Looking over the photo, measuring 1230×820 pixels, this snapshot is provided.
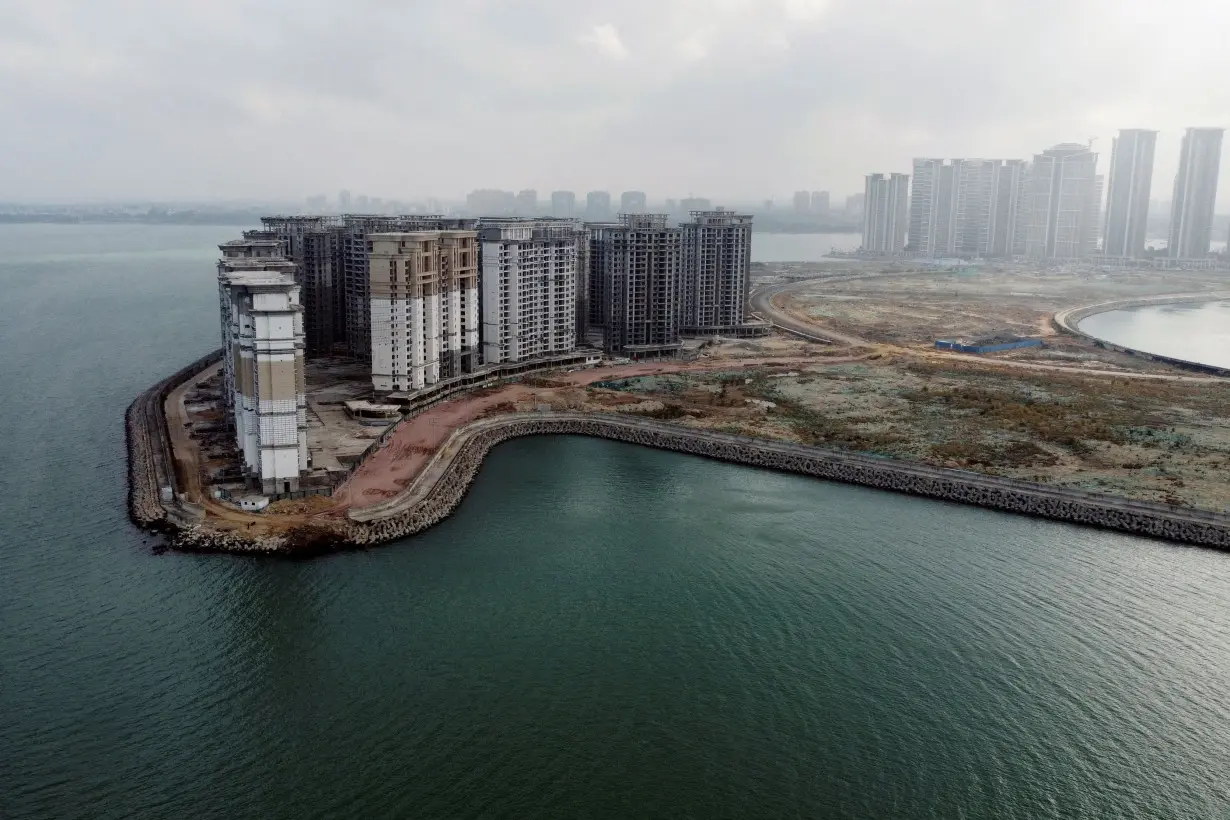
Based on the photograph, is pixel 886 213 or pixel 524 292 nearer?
pixel 524 292

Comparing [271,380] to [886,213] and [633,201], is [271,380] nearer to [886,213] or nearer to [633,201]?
[886,213]

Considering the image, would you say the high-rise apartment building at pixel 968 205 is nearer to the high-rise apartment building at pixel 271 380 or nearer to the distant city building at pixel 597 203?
the distant city building at pixel 597 203

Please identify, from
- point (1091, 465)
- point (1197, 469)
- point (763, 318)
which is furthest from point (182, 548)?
point (763, 318)

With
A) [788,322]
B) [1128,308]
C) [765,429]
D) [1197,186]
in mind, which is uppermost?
[1197,186]

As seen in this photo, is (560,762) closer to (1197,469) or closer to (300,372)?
(300,372)

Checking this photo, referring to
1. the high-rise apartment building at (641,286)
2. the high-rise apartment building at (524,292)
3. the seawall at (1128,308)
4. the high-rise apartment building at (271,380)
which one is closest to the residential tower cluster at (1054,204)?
the seawall at (1128,308)

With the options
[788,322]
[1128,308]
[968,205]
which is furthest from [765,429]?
[968,205]

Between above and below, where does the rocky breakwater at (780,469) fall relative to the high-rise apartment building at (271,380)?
below
